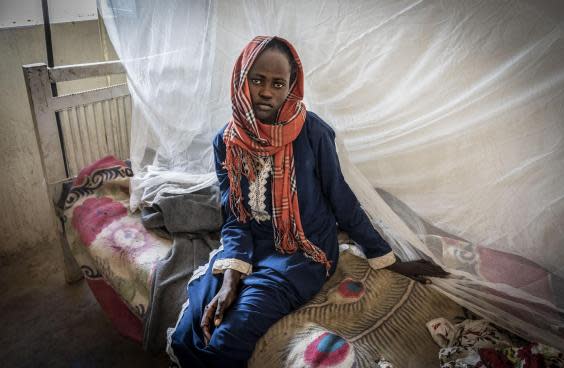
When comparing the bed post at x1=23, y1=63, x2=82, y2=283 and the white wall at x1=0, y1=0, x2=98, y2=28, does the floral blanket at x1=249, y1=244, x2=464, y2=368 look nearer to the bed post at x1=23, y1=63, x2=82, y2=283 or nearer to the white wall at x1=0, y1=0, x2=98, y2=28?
the bed post at x1=23, y1=63, x2=82, y2=283

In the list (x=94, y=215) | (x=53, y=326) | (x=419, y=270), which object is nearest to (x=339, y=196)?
(x=419, y=270)

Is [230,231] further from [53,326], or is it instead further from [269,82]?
[53,326]

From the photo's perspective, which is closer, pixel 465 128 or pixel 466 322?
pixel 465 128

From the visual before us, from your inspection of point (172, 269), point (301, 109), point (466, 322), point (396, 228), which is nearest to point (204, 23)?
point (301, 109)

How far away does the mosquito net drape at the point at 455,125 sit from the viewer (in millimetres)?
950

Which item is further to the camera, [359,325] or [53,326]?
[53,326]

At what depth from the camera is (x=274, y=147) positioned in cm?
127

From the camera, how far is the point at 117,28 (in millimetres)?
2109

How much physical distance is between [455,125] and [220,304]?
2.86 ft

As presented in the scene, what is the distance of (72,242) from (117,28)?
115 cm

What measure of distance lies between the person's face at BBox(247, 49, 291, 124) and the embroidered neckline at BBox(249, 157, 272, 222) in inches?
6.5

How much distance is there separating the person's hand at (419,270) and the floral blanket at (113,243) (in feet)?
3.14

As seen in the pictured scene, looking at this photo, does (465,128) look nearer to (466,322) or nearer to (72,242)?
(466,322)

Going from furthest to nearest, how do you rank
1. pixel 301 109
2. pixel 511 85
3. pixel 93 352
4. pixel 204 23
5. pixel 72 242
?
pixel 72 242 → pixel 93 352 → pixel 204 23 → pixel 301 109 → pixel 511 85
